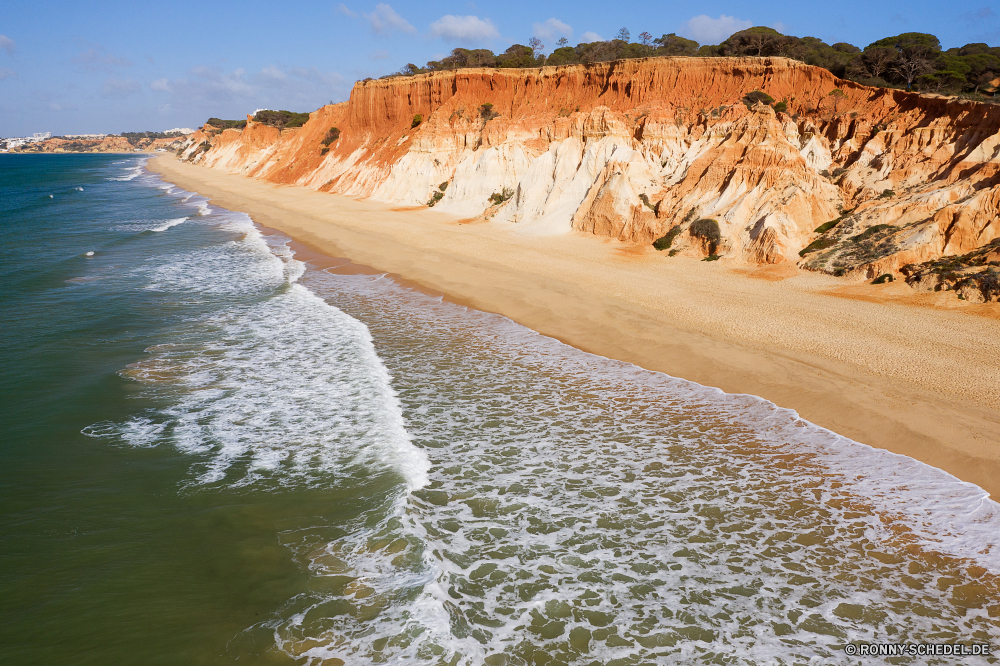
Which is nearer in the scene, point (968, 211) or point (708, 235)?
point (968, 211)

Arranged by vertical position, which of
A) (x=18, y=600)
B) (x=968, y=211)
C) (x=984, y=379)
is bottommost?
(x=18, y=600)

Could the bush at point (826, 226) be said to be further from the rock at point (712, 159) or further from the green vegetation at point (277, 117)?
the green vegetation at point (277, 117)

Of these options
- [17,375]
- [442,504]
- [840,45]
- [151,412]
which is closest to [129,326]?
[17,375]

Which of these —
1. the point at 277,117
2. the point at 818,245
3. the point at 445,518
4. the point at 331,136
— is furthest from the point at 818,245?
the point at 277,117

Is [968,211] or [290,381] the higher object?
[968,211]

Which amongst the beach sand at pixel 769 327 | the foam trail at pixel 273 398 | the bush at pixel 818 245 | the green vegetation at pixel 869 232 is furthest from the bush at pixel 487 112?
the foam trail at pixel 273 398

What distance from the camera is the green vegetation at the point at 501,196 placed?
1351 inches

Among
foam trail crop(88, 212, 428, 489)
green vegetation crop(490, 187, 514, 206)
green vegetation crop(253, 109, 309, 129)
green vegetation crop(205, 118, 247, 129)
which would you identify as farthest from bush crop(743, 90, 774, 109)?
green vegetation crop(205, 118, 247, 129)

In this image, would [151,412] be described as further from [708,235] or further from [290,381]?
[708,235]

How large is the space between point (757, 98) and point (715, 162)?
792 centimetres

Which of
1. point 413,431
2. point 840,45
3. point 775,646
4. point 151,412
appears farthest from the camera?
point 840,45

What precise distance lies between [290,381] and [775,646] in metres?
9.75

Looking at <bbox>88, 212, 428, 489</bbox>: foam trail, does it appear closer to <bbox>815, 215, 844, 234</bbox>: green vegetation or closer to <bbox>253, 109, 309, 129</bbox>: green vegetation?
<bbox>815, 215, 844, 234</bbox>: green vegetation

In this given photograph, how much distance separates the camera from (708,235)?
864 inches
